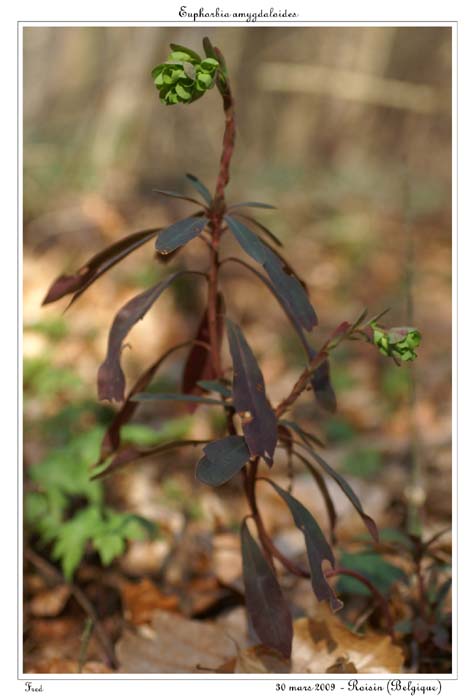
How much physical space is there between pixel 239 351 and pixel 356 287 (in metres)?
3.16

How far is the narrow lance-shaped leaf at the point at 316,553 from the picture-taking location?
1.21 metres

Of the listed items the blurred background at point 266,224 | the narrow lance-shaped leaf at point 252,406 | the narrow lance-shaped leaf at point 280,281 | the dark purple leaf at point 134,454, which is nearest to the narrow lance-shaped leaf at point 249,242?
the narrow lance-shaped leaf at point 280,281

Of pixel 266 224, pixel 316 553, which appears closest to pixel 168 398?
pixel 316 553

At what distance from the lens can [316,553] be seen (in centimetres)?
124

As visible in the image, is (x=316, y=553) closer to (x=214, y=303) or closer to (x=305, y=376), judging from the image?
(x=305, y=376)

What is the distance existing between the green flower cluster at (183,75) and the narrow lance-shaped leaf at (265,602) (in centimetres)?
85

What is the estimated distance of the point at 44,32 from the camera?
5754mm

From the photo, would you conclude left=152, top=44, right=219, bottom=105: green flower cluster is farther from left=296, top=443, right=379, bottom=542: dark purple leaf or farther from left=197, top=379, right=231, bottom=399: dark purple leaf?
left=296, top=443, right=379, bottom=542: dark purple leaf

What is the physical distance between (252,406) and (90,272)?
0.47 meters

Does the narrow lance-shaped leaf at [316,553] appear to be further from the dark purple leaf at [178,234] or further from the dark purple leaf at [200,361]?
the dark purple leaf at [178,234]

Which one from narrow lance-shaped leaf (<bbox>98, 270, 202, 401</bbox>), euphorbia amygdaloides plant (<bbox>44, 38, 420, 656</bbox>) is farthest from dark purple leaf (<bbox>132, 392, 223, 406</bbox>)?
narrow lance-shaped leaf (<bbox>98, 270, 202, 401</bbox>)

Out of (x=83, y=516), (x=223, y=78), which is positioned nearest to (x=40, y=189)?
(x=83, y=516)
